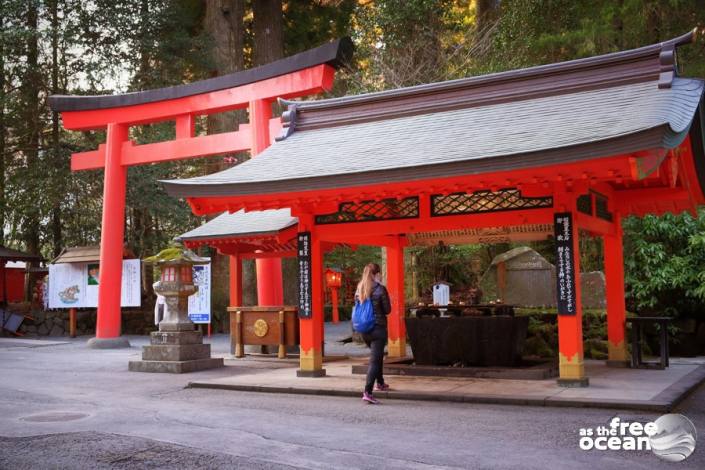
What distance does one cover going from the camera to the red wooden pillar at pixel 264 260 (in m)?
15.1

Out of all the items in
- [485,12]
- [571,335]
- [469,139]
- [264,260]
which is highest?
[485,12]

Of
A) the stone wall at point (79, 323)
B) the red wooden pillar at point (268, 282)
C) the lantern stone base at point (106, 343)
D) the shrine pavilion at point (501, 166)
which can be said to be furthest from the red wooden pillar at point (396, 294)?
the stone wall at point (79, 323)

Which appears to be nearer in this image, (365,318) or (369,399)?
(365,318)

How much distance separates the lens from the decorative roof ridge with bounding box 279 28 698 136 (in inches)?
373

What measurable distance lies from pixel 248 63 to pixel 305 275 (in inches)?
750

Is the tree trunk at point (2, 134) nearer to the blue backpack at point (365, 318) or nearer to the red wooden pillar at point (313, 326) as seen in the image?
the red wooden pillar at point (313, 326)

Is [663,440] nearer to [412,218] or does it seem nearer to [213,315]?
[412,218]

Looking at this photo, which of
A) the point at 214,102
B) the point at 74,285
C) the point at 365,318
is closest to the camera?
the point at 365,318

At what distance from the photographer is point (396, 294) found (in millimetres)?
13094

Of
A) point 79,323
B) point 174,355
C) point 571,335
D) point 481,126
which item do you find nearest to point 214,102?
point 174,355

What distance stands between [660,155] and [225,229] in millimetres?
9640

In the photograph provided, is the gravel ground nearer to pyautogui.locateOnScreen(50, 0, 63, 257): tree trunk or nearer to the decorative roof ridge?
the decorative roof ridge

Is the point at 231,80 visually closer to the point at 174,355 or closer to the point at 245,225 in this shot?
the point at 245,225

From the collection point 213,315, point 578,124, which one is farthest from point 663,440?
point 213,315
